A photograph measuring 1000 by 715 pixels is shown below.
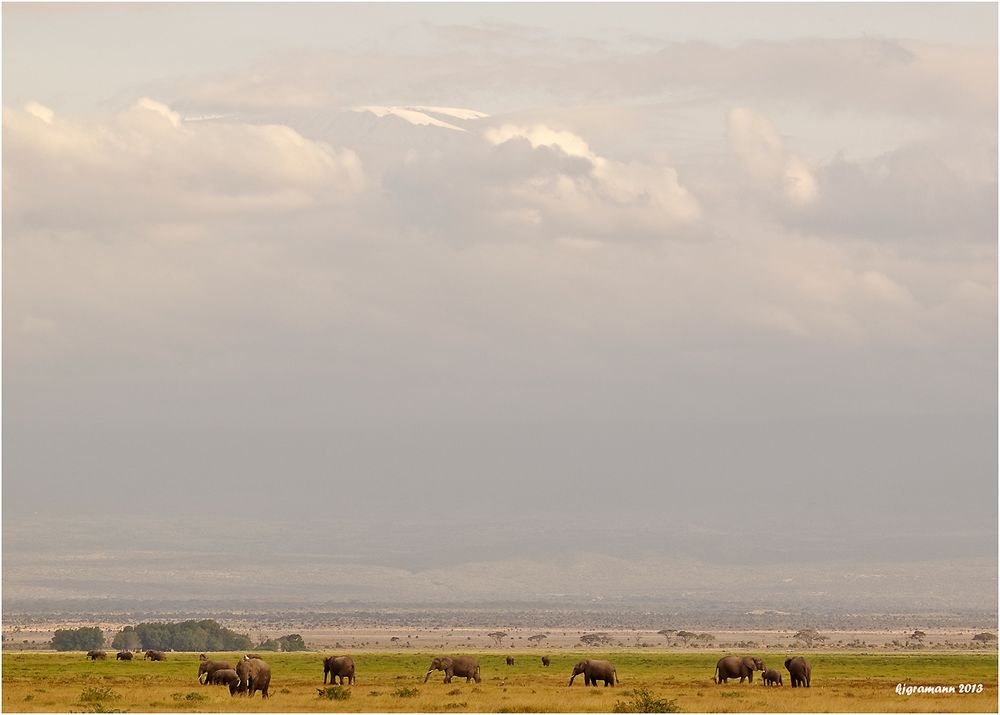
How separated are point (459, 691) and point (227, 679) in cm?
917

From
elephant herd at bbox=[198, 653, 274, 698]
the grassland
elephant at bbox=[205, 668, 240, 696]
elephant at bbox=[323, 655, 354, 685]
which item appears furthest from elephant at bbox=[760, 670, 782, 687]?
elephant at bbox=[205, 668, 240, 696]

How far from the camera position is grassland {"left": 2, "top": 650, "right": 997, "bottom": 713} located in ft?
186

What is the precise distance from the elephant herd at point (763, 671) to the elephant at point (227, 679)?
21900mm

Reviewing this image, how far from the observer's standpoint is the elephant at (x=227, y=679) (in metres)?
61.1

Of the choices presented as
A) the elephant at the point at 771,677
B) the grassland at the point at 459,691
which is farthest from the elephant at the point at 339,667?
the elephant at the point at 771,677

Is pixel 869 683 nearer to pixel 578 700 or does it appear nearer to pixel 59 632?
pixel 578 700

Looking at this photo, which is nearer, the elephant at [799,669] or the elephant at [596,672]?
the elephant at [799,669]

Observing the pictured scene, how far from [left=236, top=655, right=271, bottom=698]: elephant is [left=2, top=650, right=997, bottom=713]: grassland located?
1.96 ft

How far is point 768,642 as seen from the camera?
17275 centimetres

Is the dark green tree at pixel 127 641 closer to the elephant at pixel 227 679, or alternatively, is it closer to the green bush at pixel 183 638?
the green bush at pixel 183 638

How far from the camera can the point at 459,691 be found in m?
65.2

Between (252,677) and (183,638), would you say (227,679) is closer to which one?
(252,677)

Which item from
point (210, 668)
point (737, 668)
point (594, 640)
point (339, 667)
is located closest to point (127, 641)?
point (594, 640)

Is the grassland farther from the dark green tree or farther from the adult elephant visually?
the dark green tree
